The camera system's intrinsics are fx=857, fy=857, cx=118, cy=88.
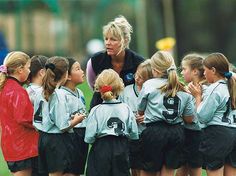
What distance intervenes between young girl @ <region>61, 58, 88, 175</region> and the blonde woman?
1.15ft

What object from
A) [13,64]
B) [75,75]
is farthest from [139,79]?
[13,64]

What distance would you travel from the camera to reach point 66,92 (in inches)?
327

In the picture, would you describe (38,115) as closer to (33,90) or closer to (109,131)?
(33,90)

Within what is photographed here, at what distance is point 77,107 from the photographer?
27.3ft

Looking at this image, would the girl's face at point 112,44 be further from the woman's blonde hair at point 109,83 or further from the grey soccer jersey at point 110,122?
the grey soccer jersey at point 110,122

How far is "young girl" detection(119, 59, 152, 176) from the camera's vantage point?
8.52 m

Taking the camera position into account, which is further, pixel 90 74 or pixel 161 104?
pixel 90 74

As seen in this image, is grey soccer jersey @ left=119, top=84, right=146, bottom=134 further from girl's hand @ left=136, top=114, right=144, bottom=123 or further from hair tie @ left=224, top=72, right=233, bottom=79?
hair tie @ left=224, top=72, right=233, bottom=79

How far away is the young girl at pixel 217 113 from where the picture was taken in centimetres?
833

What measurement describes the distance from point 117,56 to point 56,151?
120cm

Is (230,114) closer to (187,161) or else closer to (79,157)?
(187,161)

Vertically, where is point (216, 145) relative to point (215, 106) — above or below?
below

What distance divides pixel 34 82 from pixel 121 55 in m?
0.94

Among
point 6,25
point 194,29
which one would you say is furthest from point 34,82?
point 194,29
